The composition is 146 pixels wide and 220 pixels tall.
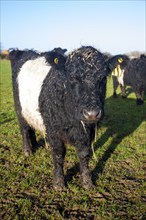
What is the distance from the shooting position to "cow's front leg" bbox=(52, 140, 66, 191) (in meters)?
4.59

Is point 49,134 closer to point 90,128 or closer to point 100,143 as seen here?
point 90,128

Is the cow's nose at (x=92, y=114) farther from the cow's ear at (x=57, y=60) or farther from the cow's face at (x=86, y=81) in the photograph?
the cow's ear at (x=57, y=60)

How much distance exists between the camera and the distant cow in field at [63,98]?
3.71 m

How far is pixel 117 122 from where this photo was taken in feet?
29.8

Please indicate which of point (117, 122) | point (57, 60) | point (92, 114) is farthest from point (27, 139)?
point (117, 122)

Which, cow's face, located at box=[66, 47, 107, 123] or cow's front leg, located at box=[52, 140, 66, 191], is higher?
cow's face, located at box=[66, 47, 107, 123]

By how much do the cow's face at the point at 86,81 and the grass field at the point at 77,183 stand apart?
63.0 inches

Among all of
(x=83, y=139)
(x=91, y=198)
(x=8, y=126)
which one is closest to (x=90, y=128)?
(x=83, y=139)

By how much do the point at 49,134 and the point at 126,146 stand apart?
9.84 ft

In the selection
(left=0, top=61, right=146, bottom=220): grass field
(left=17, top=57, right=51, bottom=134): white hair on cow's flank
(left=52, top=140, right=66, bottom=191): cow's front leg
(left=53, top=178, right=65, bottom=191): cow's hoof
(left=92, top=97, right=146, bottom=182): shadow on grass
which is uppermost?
(left=17, top=57, right=51, bottom=134): white hair on cow's flank

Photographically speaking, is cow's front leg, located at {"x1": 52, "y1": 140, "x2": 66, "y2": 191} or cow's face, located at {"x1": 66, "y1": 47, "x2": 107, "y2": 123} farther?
cow's front leg, located at {"x1": 52, "y1": 140, "x2": 66, "y2": 191}

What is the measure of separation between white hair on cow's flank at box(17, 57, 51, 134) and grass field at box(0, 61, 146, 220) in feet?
3.22

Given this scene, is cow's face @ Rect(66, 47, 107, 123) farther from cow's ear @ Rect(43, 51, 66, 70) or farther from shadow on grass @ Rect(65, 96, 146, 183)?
shadow on grass @ Rect(65, 96, 146, 183)

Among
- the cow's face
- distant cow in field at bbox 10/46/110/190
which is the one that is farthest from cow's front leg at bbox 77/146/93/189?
the cow's face
